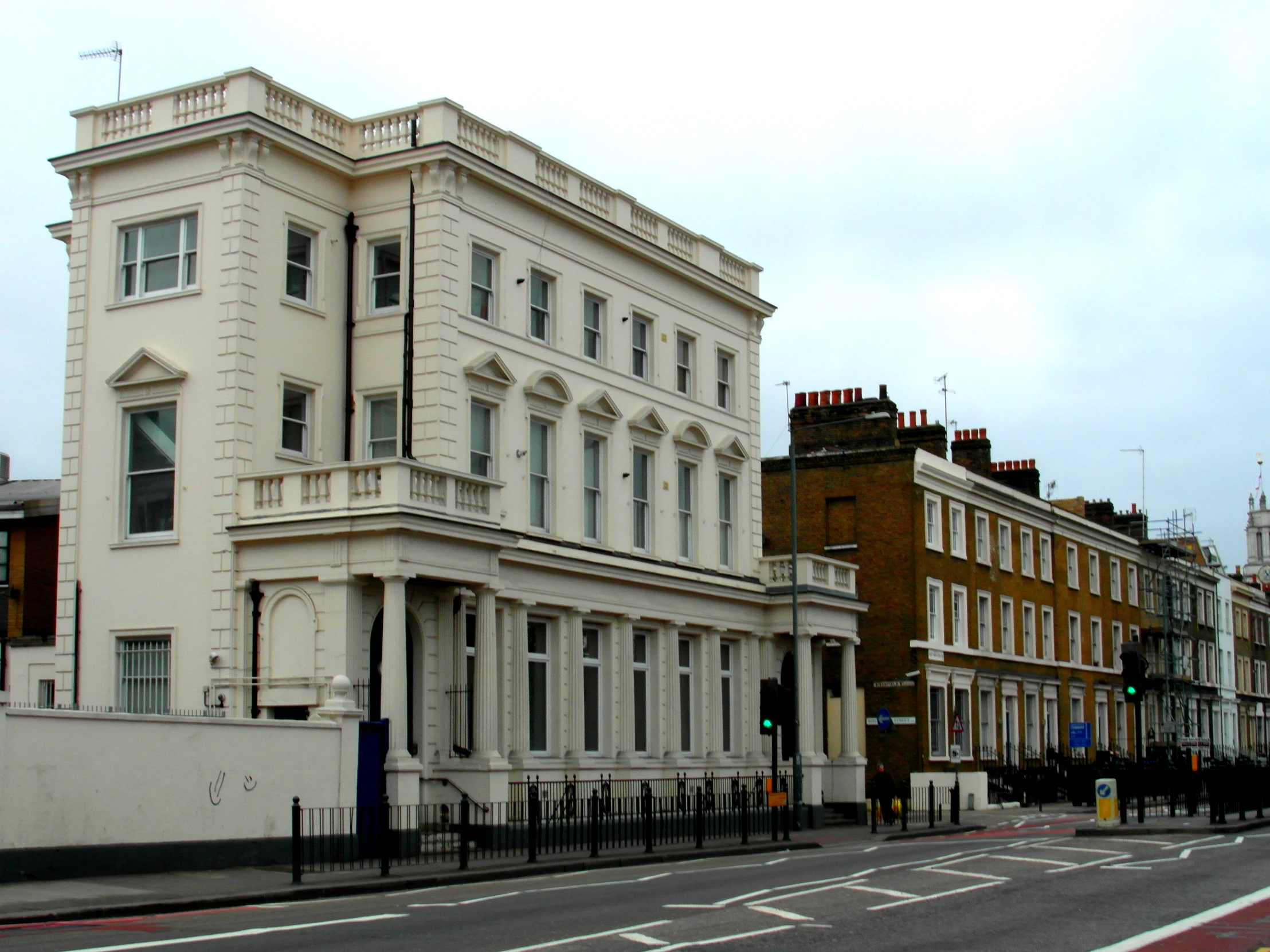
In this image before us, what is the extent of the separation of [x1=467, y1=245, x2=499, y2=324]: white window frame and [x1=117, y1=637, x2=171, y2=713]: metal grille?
8.49 metres

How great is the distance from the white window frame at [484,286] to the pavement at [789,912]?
39.1 feet

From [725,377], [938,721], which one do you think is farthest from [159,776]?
[938,721]

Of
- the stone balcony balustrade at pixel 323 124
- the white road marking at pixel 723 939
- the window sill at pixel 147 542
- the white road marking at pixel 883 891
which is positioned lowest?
the white road marking at pixel 883 891

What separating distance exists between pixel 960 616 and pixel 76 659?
1224 inches

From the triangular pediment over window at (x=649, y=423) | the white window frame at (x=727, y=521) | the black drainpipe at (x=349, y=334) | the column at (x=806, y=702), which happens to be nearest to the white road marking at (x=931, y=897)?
the black drainpipe at (x=349, y=334)

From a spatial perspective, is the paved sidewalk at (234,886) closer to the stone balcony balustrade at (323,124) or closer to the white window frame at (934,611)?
the stone balcony balustrade at (323,124)

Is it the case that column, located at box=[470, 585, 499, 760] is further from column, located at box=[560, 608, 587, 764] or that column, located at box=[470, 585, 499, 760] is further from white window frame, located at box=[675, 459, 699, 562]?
white window frame, located at box=[675, 459, 699, 562]

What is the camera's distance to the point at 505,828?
27891 millimetres

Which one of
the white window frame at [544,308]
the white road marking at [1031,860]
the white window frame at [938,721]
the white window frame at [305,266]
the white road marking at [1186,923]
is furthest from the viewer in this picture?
the white window frame at [938,721]

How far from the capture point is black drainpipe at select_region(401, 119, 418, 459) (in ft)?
93.2

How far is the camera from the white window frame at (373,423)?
29.5 meters

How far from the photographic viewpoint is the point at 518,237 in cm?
3191

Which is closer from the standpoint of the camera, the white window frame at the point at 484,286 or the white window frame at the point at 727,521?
the white window frame at the point at 484,286

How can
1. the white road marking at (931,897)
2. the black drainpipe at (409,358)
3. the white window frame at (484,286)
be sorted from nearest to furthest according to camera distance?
the white road marking at (931,897), the black drainpipe at (409,358), the white window frame at (484,286)
